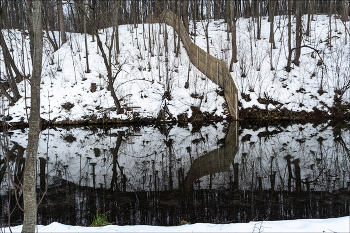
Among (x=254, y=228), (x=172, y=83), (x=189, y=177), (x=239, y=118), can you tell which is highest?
(x=172, y=83)

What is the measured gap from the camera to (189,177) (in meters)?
7.07

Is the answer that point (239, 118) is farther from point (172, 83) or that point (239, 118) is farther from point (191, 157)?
point (191, 157)

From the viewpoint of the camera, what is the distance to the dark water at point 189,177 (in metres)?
5.08

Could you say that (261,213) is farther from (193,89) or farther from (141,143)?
(193,89)

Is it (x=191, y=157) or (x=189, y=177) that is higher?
(x=191, y=157)

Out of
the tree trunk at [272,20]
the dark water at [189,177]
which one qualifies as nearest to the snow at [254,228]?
the dark water at [189,177]

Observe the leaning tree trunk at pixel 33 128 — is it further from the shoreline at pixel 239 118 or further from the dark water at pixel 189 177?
the shoreline at pixel 239 118

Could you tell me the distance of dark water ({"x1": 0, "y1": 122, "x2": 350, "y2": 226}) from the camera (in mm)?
5078

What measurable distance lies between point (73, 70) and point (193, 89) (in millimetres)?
8616

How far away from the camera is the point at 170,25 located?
1000 inches

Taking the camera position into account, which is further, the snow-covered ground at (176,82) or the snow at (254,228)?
the snow-covered ground at (176,82)

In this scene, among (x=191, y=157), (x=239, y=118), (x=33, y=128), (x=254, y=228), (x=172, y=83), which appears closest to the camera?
(x=33, y=128)

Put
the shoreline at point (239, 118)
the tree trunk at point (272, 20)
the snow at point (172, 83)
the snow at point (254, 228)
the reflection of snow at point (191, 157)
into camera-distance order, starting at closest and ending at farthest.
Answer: the snow at point (254, 228), the reflection of snow at point (191, 157), the shoreline at point (239, 118), the snow at point (172, 83), the tree trunk at point (272, 20)

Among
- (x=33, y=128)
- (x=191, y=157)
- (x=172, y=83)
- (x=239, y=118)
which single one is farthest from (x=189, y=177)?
(x=172, y=83)
